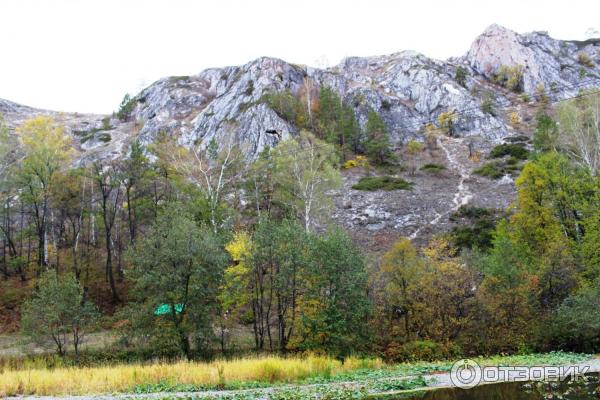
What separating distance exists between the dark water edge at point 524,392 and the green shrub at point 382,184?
41.9 meters

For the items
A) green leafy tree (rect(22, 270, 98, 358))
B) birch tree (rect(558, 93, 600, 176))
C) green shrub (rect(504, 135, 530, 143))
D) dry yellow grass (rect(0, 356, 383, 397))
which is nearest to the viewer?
dry yellow grass (rect(0, 356, 383, 397))

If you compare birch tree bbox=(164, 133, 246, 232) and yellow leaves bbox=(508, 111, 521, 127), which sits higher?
yellow leaves bbox=(508, 111, 521, 127)

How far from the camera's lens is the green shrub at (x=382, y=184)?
55.4m

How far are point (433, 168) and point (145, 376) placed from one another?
55.0 m

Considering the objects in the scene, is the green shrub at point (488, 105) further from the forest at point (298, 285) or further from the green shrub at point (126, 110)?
the green shrub at point (126, 110)

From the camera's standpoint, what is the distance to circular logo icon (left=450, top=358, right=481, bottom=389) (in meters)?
14.5

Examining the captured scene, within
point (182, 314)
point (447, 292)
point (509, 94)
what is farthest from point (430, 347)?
point (509, 94)

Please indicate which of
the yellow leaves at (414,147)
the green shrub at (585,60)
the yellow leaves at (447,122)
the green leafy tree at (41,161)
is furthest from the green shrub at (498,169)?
the green shrub at (585,60)

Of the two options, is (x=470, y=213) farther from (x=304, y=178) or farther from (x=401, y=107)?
(x=401, y=107)

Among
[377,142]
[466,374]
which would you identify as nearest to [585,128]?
[377,142]

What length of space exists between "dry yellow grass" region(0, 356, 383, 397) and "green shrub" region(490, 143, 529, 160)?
189ft

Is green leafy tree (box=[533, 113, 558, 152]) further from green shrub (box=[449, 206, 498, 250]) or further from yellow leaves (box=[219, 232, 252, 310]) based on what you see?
yellow leaves (box=[219, 232, 252, 310])

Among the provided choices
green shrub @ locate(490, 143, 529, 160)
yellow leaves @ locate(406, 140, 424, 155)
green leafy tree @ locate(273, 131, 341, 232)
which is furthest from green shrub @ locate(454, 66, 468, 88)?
green leafy tree @ locate(273, 131, 341, 232)

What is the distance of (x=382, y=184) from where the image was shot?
56281mm
